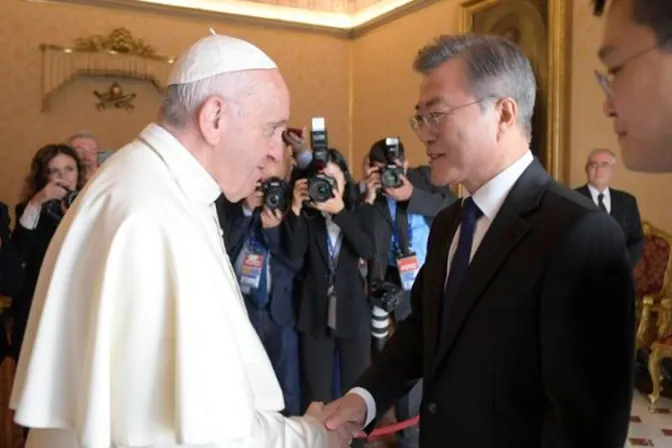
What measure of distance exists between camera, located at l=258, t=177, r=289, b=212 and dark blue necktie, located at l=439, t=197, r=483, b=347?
2.14 m

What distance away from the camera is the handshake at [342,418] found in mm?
1771

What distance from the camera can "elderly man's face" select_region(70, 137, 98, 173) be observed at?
4.57 m

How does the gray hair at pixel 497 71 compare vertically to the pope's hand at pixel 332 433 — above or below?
above

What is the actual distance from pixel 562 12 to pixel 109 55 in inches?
206

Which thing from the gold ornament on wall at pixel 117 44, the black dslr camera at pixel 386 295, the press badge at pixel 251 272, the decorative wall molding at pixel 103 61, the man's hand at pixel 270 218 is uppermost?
the gold ornament on wall at pixel 117 44

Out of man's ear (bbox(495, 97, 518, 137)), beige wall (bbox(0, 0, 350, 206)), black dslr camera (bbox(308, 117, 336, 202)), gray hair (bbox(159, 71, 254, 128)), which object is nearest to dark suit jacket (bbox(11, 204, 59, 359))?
black dslr camera (bbox(308, 117, 336, 202))

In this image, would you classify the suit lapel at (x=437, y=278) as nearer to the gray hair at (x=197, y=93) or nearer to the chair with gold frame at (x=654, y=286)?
the gray hair at (x=197, y=93)

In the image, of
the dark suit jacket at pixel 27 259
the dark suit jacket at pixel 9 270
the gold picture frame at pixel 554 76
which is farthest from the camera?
the gold picture frame at pixel 554 76

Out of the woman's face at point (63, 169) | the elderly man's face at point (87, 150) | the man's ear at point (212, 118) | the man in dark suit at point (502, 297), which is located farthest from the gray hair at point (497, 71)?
the elderly man's face at point (87, 150)

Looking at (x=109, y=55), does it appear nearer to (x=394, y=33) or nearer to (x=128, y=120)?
(x=128, y=120)

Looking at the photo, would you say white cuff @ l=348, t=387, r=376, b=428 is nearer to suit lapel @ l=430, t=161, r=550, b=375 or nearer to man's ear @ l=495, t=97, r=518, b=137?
suit lapel @ l=430, t=161, r=550, b=375

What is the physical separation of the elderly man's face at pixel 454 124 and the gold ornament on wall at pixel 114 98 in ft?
24.7

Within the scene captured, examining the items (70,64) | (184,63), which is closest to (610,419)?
(184,63)

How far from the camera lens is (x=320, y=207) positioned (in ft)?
12.1
